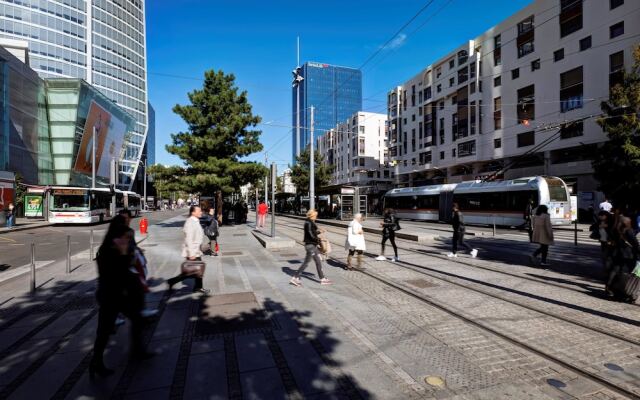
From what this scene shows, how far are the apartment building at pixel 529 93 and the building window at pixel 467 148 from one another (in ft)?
0.38

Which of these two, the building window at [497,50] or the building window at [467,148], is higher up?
the building window at [497,50]

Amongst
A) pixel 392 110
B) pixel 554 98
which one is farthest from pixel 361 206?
pixel 392 110

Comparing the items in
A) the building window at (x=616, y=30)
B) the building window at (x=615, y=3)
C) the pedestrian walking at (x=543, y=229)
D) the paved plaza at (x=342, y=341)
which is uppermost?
the building window at (x=615, y=3)

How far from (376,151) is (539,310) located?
→ 72105mm

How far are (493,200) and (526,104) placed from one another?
55.2ft

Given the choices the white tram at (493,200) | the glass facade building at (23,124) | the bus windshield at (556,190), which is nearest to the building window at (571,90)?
the white tram at (493,200)

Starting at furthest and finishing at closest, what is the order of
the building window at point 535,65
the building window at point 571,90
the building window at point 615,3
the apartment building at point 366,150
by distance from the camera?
the apartment building at point 366,150 → the building window at point 535,65 → the building window at point 571,90 → the building window at point 615,3

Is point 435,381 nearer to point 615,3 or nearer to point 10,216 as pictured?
point 10,216

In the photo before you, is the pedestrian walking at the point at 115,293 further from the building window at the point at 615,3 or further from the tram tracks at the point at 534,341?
the building window at the point at 615,3

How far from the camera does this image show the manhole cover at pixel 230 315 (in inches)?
196

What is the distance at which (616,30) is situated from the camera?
27.5 m

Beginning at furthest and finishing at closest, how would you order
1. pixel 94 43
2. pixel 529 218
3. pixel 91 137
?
pixel 94 43
pixel 91 137
pixel 529 218

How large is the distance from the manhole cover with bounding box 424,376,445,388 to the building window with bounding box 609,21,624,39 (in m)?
35.1

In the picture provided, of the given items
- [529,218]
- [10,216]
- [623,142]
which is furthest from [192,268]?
[623,142]
